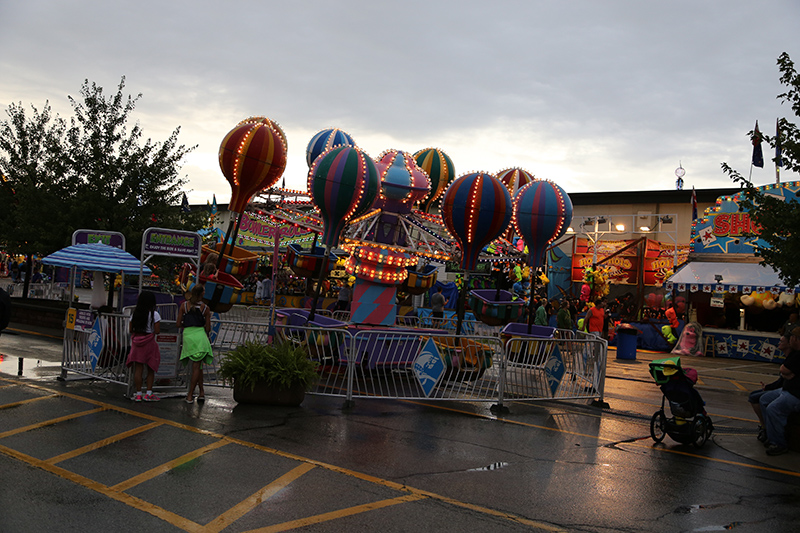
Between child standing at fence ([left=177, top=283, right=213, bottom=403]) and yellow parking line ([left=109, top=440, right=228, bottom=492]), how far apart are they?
2.10 meters

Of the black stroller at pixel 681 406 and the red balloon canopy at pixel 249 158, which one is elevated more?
the red balloon canopy at pixel 249 158

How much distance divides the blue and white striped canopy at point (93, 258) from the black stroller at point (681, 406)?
9.24 metres

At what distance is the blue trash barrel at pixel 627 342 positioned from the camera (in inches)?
806

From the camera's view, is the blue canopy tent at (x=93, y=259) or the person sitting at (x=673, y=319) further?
the person sitting at (x=673, y=319)

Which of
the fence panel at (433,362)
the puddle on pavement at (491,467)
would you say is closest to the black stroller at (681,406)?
the fence panel at (433,362)

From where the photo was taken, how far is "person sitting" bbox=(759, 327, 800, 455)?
814cm

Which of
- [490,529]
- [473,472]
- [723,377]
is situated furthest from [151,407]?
[723,377]

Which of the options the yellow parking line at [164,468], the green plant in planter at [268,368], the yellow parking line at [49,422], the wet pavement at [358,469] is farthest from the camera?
the green plant in planter at [268,368]

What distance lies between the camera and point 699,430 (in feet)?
27.3

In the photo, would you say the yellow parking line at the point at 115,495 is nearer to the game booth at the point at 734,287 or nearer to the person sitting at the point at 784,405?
the person sitting at the point at 784,405

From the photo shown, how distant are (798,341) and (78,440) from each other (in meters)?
8.38

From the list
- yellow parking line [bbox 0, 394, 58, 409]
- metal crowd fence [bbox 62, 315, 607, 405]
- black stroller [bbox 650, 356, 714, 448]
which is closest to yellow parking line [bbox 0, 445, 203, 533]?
yellow parking line [bbox 0, 394, 58, 409]

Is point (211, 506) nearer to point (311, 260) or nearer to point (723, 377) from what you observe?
point (311, 260)

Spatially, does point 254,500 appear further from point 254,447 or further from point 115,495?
point 254,447
